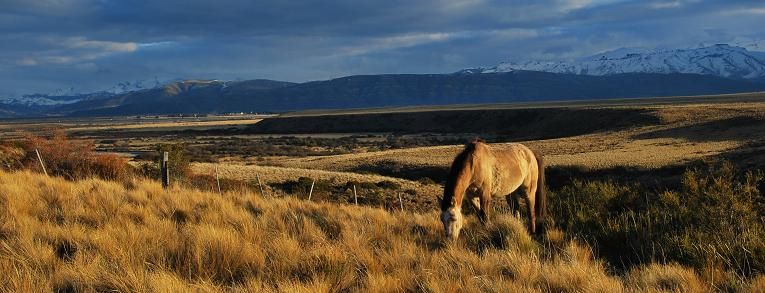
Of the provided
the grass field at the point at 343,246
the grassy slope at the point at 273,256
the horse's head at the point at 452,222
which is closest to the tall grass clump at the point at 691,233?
the grass field at the point at 343,246

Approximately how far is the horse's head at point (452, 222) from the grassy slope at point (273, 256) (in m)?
0.16

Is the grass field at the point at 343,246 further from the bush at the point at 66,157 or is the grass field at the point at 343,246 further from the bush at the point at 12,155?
the bush at the point at 12,155

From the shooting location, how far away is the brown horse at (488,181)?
7.93 metres

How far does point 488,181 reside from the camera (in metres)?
9.22

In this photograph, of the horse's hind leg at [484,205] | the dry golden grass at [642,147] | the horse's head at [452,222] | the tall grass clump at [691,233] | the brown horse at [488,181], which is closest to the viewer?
the tall grass clump at [691,233]

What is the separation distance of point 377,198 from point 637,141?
35954 millimetres

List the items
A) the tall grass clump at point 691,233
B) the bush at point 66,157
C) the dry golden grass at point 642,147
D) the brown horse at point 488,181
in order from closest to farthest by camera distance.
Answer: the tall grass clump at point 691,233 → the brown horse at point 488,181 → the bush at point 66,157 → the dry golden grass at point 642,147

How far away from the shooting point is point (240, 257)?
5812 millimetres

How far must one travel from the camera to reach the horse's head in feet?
24.4

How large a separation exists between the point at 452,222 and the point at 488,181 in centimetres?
189

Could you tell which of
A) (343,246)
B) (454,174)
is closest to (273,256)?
(343,246)

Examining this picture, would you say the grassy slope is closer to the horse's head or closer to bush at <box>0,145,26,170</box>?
the horse's head

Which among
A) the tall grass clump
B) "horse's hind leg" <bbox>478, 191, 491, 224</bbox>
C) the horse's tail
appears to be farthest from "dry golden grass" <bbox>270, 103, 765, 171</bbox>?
"horse's hind leg" <bbox>478, 191, 491, 224</bbox>

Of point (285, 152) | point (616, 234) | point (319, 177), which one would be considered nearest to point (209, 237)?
point (616, 234)
